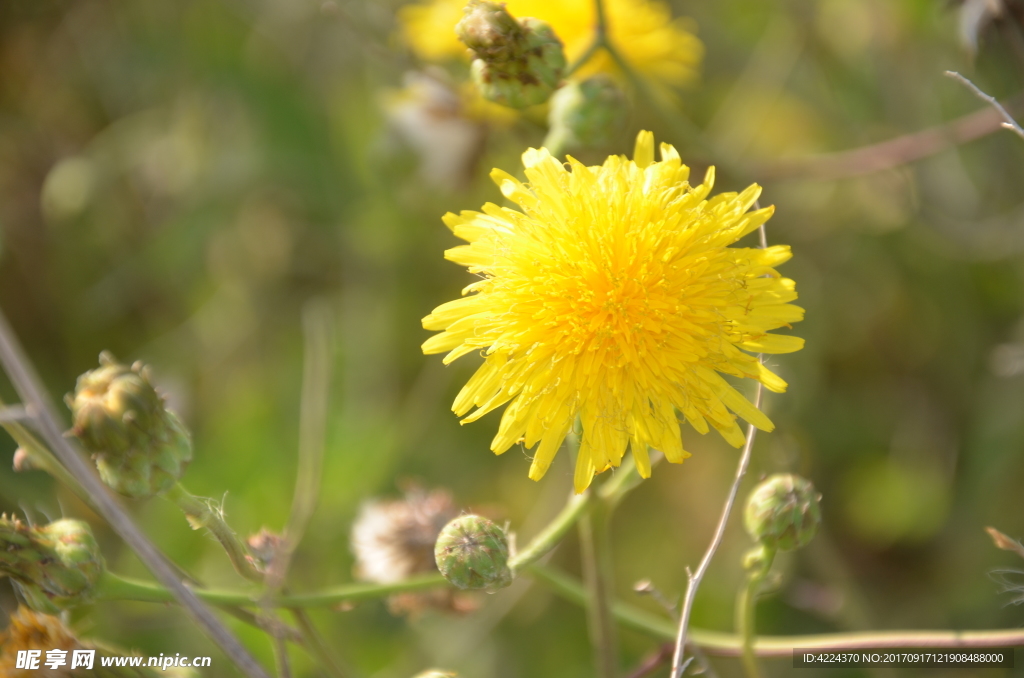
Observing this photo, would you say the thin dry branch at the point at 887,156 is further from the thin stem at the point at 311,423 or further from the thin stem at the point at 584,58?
the thin stem at the point at 311,423

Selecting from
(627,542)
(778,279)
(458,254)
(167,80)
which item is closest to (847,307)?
(627,542)

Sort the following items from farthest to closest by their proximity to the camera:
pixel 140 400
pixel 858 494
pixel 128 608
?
pixel 858 494 → pixel 128 608 → pixel 140 400

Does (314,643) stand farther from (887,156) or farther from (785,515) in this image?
(887,156)

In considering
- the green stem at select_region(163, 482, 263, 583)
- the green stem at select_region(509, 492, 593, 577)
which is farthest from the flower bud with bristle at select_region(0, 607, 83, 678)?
the green stem at select_region(509, 492, 593, 577)

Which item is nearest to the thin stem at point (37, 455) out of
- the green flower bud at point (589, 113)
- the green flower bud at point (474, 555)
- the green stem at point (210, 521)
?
the green stem at point (210, 521)

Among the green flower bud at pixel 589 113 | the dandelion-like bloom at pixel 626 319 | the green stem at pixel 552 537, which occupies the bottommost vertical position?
the green stem at pixel 552 537

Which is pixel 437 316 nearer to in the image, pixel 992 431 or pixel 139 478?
pixel 139 478

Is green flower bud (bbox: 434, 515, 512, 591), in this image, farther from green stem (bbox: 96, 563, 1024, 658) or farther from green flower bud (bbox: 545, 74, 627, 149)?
green flower bud (bbox: 545, 74, 627, 149)
